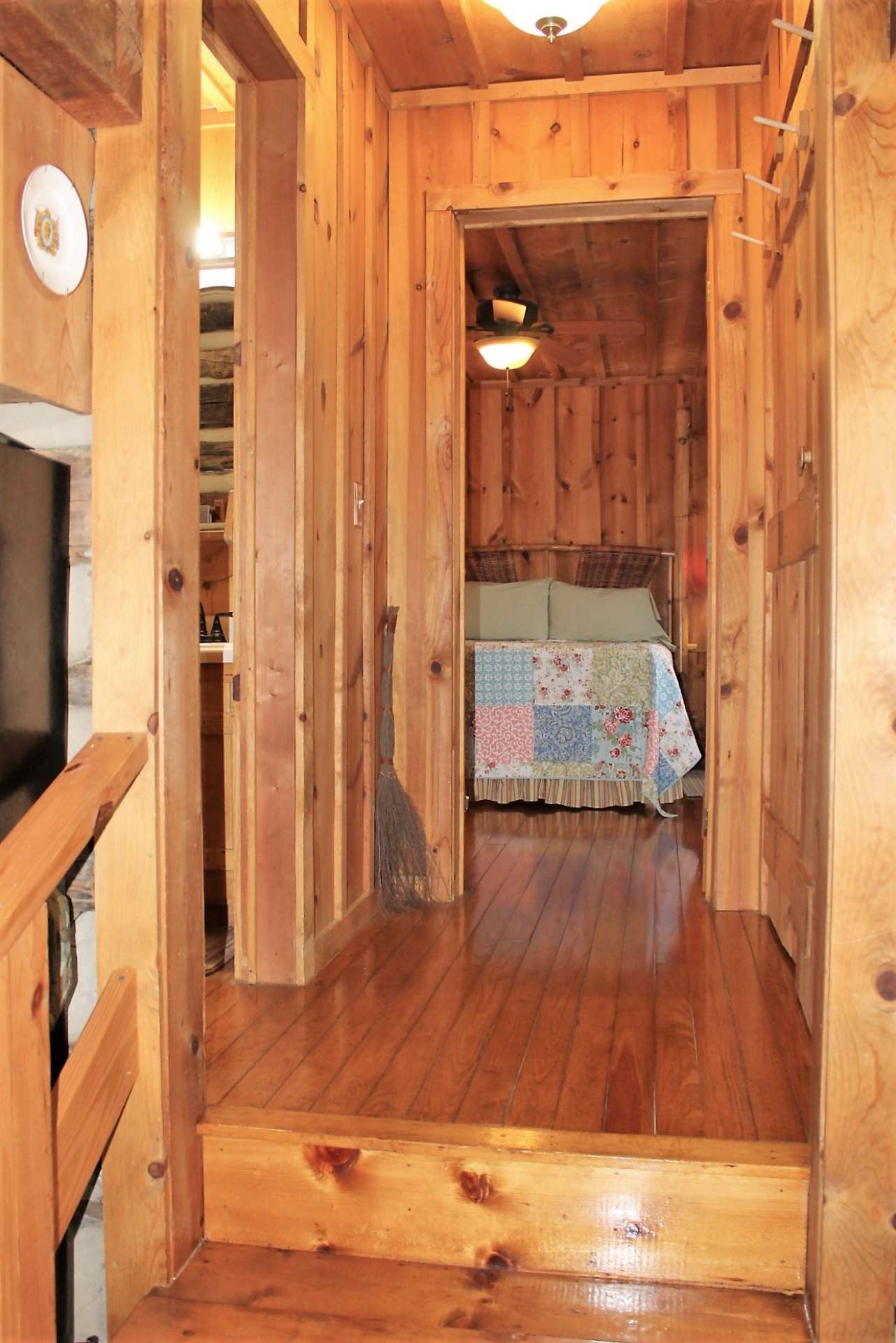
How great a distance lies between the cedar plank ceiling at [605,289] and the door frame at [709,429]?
30.9 inches

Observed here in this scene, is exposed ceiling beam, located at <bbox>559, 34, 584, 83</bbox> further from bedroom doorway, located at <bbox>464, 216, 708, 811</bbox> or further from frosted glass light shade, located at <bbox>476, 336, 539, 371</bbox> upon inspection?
frosted glass light shade, located at <bbox>476, 336, 539, 371</bbox>

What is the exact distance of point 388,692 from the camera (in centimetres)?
346

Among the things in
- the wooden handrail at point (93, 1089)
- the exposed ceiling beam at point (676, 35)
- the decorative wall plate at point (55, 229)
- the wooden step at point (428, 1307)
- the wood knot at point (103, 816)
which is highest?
the exposed ceiling beam at point (676, 35)

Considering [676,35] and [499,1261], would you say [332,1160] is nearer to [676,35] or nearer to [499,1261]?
[499,1261]

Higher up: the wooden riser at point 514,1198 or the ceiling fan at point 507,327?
the ceiling fan at point 507,327

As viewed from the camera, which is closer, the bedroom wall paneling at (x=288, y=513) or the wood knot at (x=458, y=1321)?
the wood knot at (x=458, y=1321)

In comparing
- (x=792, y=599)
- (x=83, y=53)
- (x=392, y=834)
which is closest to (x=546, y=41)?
(x=792, y=599)

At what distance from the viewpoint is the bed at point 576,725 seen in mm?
5352

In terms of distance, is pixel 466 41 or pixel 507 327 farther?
pixel 507 327

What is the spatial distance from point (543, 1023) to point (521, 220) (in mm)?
2574

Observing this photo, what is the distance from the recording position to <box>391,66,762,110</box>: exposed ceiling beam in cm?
340

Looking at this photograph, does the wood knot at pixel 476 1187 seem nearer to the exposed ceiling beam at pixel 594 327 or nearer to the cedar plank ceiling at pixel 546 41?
the cedar plank ceiling at pixel 546 41

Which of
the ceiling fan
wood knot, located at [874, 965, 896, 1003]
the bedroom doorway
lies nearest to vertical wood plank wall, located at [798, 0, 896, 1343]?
wood knot, located at [874, 965, 896, 1003]

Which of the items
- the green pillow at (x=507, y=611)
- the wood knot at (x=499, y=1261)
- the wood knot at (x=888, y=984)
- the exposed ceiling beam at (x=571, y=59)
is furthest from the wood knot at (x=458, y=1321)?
the green pillow at (x=507, y=611)
